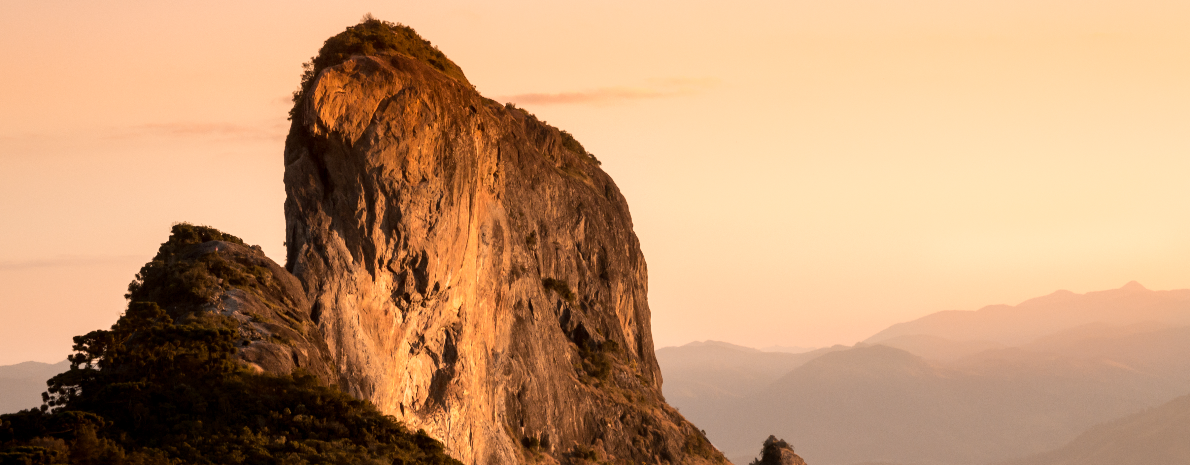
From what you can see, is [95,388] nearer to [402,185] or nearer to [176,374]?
[176,374]

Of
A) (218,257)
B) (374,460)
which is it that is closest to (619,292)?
(218,257)

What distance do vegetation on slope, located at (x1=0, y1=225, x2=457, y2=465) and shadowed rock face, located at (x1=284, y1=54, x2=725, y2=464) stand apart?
27.1 feet

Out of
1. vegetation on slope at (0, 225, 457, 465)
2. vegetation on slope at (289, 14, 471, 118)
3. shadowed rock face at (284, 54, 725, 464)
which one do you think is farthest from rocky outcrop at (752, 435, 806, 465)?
vegetation on slope at (0, 225, 457, 465)

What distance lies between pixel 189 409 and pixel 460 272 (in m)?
24.1

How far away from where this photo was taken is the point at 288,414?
122ft

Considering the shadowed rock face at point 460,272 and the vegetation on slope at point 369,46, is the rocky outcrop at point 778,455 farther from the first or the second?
the vegetation on slope at point 369,46

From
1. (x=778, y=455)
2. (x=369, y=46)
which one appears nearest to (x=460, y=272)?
(x=369, y=46)

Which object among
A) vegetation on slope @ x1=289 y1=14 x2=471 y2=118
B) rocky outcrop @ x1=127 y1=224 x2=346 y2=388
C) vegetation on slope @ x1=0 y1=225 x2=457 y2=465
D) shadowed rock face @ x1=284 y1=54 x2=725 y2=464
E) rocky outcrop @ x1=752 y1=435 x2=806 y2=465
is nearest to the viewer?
vegetation on slope @ x1=0 y1=225 x2=457 y2=465

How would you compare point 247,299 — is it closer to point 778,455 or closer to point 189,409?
point 189,409

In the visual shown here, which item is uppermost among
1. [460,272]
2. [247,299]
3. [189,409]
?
[460,272]

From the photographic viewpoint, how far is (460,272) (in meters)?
59.5

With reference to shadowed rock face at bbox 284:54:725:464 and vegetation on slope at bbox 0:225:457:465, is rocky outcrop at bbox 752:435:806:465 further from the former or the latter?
vegetation on slope at bbox 0:225:457:465

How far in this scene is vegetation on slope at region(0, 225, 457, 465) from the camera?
1288 inches

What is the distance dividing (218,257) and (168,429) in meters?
11.2
